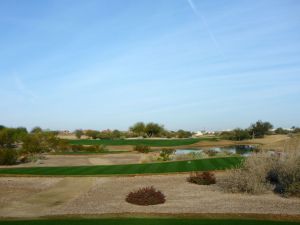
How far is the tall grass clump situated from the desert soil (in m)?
0.53

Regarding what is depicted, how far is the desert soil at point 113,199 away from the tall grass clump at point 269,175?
20.7 inches

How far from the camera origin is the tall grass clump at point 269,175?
16031 mm

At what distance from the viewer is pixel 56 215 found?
1294 centimetres

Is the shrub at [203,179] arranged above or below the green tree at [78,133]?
below

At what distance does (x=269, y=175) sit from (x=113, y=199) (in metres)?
8.21

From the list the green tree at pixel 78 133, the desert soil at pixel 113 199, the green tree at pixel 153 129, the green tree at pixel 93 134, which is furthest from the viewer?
→ the green tree at pixel 153 129

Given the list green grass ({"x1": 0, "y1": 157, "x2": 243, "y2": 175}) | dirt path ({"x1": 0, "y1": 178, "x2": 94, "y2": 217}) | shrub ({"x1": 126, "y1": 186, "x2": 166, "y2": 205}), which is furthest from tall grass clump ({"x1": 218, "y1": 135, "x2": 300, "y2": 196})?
dirt path ({"x1": 0, "y1": 178, "x2": 94, "y2": 217})

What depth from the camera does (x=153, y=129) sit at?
106 m

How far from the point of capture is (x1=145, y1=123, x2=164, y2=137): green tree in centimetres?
10524

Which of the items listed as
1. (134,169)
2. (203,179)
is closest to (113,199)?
(203,179)

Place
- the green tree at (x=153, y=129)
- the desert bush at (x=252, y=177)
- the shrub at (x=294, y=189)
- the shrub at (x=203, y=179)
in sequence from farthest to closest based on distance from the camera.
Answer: the green tree at (x=153, y=129) < the shrub at (x=203, y=179) < the desert bush at (x=252, y=177) < the shrub at (x=294, y=189)

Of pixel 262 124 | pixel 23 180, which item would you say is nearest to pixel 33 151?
pixel 23 180

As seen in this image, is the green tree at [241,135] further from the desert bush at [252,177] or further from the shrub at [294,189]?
the shrub at [294,189]

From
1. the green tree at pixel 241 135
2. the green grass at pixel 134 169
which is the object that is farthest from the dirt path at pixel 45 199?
the green tree at pixel 241 135
